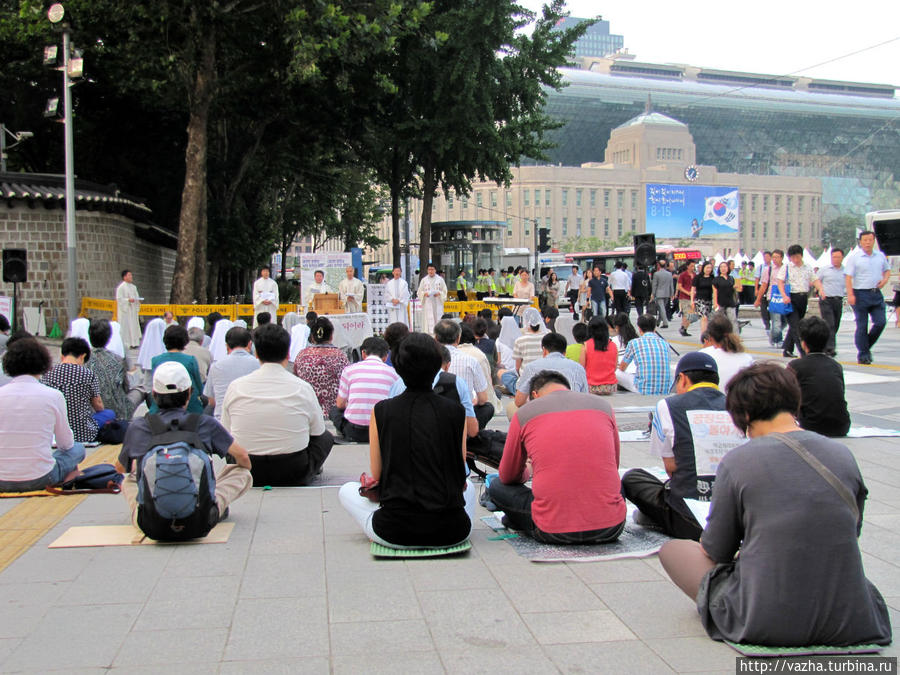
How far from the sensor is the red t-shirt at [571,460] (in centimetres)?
504

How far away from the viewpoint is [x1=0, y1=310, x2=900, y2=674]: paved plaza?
12.4 feet

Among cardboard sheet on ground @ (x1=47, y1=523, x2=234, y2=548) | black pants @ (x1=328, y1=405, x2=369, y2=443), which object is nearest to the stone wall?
black pants @ (x1=328, y1=405, x2=369, y2=443)

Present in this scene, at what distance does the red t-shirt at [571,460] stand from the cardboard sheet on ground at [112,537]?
2050 millimetres

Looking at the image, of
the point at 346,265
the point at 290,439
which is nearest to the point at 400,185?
the point at 346,265

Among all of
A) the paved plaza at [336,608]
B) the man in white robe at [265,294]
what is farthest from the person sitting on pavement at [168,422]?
the man in white robe at [265,294]

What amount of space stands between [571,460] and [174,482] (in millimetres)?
2299

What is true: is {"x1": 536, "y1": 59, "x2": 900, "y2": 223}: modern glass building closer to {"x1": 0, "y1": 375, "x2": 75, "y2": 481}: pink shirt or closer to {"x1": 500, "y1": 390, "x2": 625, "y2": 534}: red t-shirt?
{"x1": 0, "y1": 375, "x2": 75, "y2": 481}: pink shirt

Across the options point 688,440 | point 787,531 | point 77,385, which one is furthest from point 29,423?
point 787,531

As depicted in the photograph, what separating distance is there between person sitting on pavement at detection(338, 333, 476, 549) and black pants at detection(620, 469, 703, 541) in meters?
1.25

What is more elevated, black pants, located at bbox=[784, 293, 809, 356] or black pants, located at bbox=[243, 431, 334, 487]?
black pants, located at bbox=[784, 293, 809, 356]

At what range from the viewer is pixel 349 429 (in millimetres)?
8836

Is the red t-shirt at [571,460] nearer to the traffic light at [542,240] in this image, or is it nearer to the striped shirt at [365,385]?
the striped shirt at [365,385]

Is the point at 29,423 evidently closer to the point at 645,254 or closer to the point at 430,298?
the point at 430,298

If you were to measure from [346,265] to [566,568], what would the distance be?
2035 centimetres
